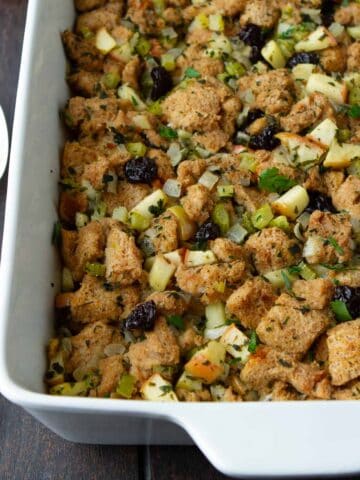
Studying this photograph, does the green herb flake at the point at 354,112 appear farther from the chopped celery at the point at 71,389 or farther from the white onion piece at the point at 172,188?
the chopped celery at the point at 71,389

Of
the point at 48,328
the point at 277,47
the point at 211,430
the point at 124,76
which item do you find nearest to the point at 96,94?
the point at 124,76

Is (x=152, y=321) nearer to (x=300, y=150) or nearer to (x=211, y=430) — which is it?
(x=211, y=430)

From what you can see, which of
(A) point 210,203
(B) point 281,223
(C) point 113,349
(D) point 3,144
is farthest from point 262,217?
(D) point 3,144

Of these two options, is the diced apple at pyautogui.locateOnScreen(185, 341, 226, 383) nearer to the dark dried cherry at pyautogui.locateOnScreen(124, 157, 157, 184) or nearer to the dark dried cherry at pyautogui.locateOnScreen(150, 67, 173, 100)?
the dark dried cherry at pyautogui.locateOnScreen(124, 157, 157, 184)

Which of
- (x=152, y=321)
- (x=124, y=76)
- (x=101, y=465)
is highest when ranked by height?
(x=124, y=76)

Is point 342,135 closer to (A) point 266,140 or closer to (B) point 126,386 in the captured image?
(A) point 266,140

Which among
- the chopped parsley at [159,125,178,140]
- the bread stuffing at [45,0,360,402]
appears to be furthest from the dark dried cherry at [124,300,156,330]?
the chopped parsley at [159,125,178,140]
